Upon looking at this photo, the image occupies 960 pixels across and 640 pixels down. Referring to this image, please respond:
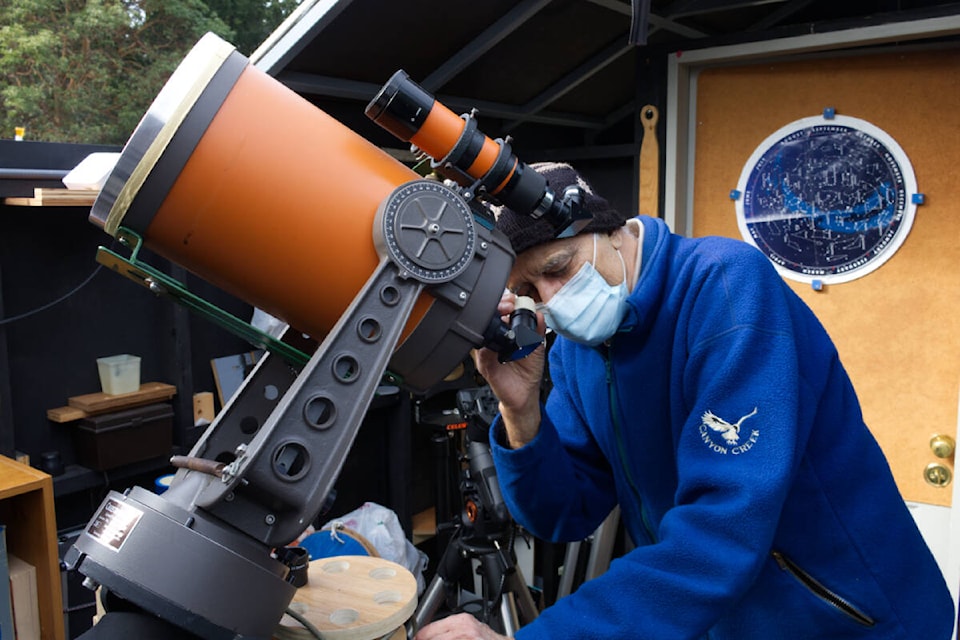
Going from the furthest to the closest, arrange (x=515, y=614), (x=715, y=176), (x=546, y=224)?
(x=715, y=176)
(x=515, y=614)
(x=546, y=224)

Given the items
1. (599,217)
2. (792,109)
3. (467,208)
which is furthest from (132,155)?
(792,109)

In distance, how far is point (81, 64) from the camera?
1066 cm

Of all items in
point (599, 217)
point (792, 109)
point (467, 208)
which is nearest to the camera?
point (467, 208)

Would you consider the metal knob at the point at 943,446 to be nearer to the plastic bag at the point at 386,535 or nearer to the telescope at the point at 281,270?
the plastic bag at the point at 386,535

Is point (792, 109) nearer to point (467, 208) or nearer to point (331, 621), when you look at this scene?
point (467, 208)

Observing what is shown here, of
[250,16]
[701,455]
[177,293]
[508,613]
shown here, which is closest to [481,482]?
[508,613]

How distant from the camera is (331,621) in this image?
1.10 meters

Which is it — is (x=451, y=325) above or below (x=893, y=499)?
above

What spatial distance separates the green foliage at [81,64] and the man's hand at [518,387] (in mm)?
10010

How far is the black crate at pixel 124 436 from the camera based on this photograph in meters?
2.50

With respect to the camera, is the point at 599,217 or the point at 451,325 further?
the point at 599,217

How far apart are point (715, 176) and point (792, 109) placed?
0.36 m

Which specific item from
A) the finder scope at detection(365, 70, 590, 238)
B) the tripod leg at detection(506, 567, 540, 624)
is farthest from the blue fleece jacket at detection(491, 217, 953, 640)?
the tripod leg at detection(506, 567, 540, 624)

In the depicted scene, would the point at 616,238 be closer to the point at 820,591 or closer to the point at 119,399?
the point at 820,591
